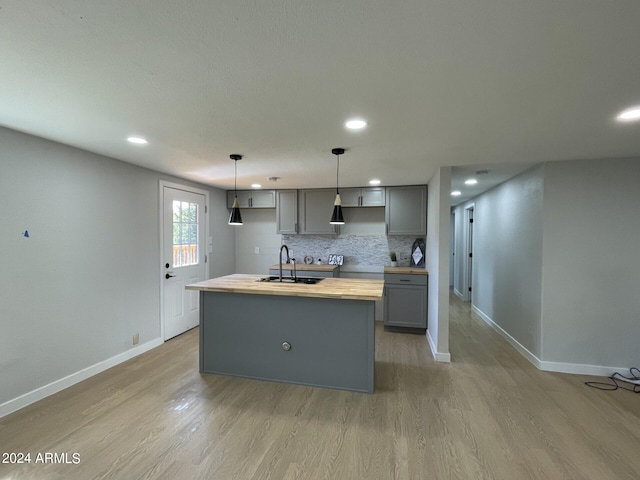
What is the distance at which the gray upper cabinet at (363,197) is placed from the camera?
4660 millimetres

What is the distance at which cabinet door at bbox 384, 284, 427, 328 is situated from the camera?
423 cm

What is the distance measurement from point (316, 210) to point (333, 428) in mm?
3326

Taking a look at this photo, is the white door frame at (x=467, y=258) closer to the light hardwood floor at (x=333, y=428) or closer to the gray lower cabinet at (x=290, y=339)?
the light hardwood floor at (x=333, y=428)

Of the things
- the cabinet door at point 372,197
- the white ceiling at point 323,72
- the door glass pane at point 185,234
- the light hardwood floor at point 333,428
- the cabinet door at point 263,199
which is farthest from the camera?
the cabinet door at point 263,199

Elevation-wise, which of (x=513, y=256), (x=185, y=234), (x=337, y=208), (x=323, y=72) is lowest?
(x=513, y=256)

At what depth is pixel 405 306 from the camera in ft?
14.1

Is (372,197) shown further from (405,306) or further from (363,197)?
(405,306)

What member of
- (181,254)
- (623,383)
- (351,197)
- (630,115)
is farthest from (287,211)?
(623,383)

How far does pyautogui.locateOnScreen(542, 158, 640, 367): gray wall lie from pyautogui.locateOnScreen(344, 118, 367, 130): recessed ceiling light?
2.27 meters

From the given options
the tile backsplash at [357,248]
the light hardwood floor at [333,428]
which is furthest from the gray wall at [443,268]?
the tile backsplash at [357,248]

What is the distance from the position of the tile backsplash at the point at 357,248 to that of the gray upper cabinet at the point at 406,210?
1.12 ft

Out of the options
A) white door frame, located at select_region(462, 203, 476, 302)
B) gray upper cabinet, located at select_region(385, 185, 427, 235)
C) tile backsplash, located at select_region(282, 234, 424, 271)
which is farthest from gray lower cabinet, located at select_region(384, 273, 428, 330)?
white door frame, located at select_region(462, 203, 476, 302)

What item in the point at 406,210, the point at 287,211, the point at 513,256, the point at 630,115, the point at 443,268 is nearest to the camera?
the point at 630,115

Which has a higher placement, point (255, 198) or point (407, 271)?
point (255, 198)
